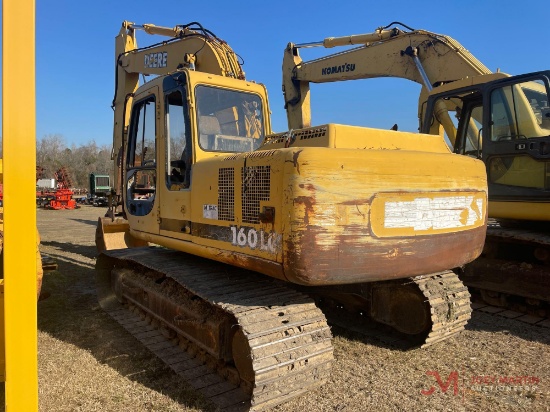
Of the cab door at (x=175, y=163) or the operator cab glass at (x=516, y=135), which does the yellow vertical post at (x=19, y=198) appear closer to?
the cab door at (x=175, y=163)

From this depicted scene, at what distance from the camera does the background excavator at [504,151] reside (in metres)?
5.16

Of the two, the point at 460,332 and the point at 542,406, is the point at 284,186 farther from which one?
the point at 460,332

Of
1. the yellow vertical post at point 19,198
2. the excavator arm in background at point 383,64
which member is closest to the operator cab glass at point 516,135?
the excavator arm in background at point 383,64

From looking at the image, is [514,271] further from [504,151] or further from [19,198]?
[19,198]

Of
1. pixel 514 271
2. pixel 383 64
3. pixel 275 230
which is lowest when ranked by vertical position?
pixel 514 271

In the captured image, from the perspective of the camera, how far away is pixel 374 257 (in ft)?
9.74

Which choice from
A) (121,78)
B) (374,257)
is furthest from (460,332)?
(121,78)

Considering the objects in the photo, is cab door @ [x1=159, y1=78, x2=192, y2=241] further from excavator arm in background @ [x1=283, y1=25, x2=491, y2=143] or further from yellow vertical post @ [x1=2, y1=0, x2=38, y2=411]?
excavator arm in background @ [x1=283, y1=25, x2=491, y2=143]

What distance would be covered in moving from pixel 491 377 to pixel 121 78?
761 cm

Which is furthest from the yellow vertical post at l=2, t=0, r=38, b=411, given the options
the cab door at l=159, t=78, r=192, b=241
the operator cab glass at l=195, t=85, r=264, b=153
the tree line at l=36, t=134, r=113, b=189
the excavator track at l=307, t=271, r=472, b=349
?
the tree line at l=36, t=134, r=113, b=189

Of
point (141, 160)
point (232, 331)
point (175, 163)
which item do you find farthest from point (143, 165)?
point (232, 331)

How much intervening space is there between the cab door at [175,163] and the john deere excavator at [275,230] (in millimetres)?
19

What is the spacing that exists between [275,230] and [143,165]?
2.66 meters

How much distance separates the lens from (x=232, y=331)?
11.4 feet
